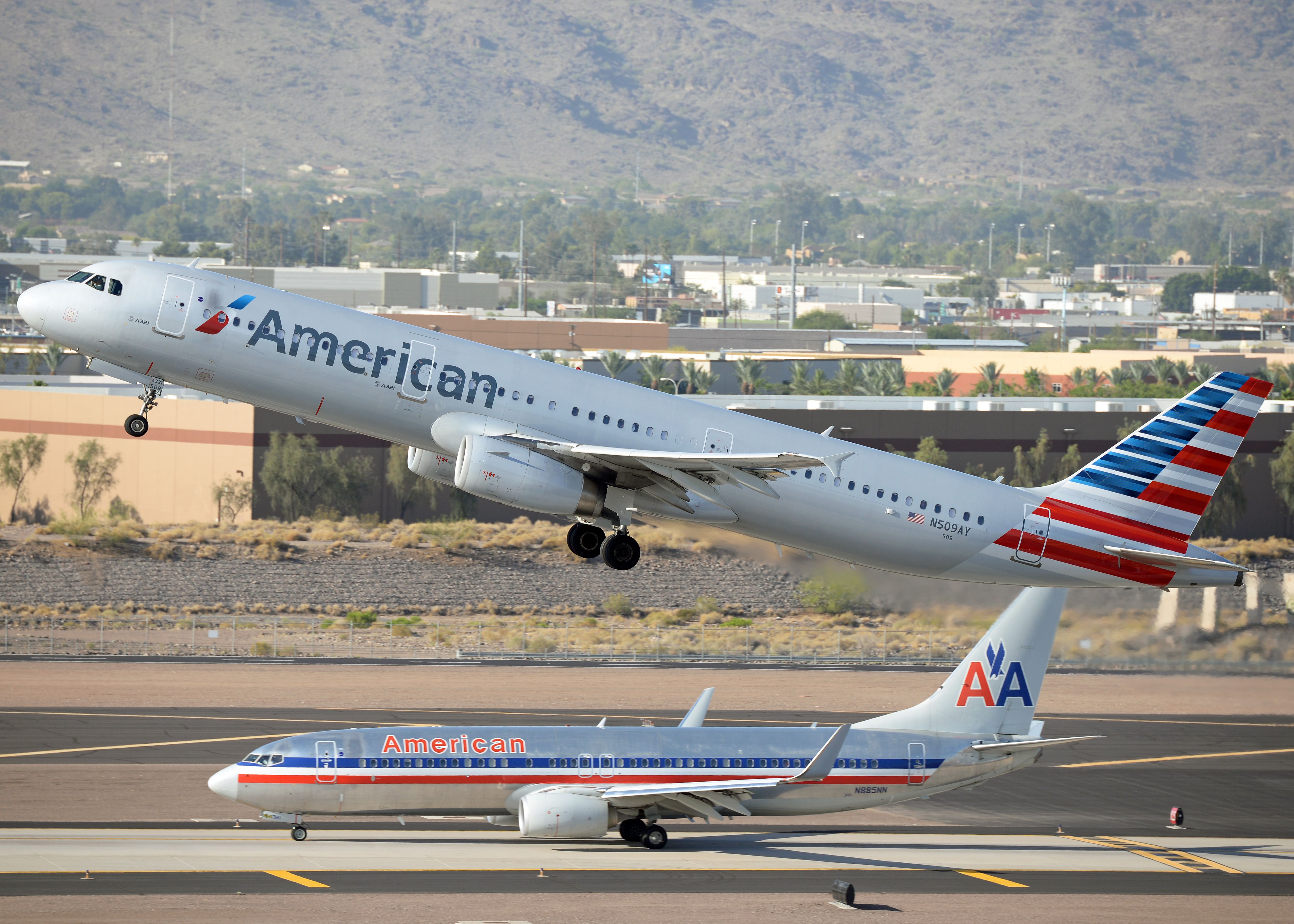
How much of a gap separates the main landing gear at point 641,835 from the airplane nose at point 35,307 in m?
29.3

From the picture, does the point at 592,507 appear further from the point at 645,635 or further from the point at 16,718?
the point at 645,635

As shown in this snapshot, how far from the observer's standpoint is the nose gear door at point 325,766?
59375mm

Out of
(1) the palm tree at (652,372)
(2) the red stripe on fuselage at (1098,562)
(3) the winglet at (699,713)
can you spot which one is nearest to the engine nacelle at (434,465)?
(2) the red stripe on fuselage at (1098,562)

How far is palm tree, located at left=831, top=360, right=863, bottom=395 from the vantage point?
582 ft

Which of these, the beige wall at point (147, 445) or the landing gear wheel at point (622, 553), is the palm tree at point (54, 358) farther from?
the landing gear wheel at point (622, 553)

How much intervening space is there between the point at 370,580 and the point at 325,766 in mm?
55397

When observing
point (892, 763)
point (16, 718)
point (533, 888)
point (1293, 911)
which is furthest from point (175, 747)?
point (1293, 911)

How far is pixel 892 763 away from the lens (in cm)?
6406

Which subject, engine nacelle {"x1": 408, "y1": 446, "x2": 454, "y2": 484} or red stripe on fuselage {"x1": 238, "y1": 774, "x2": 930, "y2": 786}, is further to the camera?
red stripe on fuselage {"x1": 238, "y1": 774, "x2": 930, "y2": 786}

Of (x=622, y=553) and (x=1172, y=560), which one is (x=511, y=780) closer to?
(x=622, y=553)

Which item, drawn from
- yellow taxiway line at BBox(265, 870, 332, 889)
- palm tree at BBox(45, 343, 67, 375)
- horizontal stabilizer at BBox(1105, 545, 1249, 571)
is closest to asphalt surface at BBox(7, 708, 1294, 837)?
yellow taxiway line at BBox(265, 870, 332, 889)

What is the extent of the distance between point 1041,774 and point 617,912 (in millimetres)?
31368

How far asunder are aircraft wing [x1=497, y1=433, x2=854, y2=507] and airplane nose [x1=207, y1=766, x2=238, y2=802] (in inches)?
887

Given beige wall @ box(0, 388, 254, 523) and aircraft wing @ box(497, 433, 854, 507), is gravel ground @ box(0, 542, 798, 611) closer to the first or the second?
beige wall @ box(0, 388, 254, 523)
